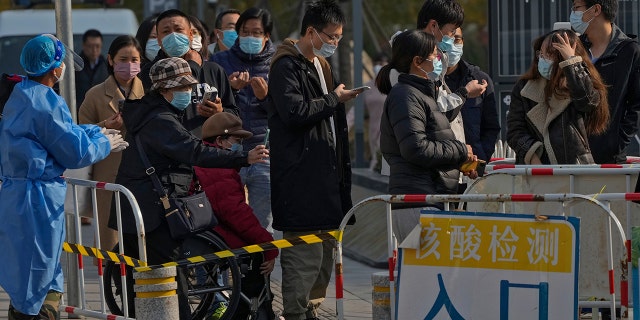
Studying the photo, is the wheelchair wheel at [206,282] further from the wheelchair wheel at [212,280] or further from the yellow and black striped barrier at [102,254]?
the yellow and black striped barrier at [102,254]

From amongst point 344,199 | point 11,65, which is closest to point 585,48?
point 344,199

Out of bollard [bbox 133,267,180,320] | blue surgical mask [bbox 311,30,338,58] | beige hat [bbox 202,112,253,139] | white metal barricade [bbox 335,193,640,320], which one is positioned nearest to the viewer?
white metal barricade [bbox 335,193,640,320]

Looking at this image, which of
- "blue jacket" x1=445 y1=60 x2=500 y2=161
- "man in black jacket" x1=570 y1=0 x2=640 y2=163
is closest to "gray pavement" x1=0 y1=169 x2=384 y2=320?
"blue jacket" x1=445 y1=60 x2=500 y2=161

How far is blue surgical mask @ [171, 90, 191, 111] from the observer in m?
8.64

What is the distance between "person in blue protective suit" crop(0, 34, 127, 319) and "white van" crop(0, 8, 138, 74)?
38.3 feet

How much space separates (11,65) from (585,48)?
39.0 ft

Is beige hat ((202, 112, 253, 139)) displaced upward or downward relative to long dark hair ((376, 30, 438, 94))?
downward

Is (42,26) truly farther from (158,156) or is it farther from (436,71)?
(436,71)

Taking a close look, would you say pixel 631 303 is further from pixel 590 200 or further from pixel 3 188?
pixel 3 188

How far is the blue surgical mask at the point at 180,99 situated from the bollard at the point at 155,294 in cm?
109

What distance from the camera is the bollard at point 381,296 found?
7621 millimetres

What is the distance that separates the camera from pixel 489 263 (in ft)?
23.6

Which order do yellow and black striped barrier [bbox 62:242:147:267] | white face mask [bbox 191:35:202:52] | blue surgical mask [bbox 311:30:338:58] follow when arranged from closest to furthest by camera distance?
yellow and black striped barrier [bbox 62:242:147:267] < blue surgical mask [bbox 311:30:338:58] < white face mask [bbox 191:35:202:52]

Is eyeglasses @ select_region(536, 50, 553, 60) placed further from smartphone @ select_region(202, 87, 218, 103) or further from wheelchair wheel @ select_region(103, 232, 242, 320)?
wheelchair wheel @ select_region(103, 232, 242, 320)
